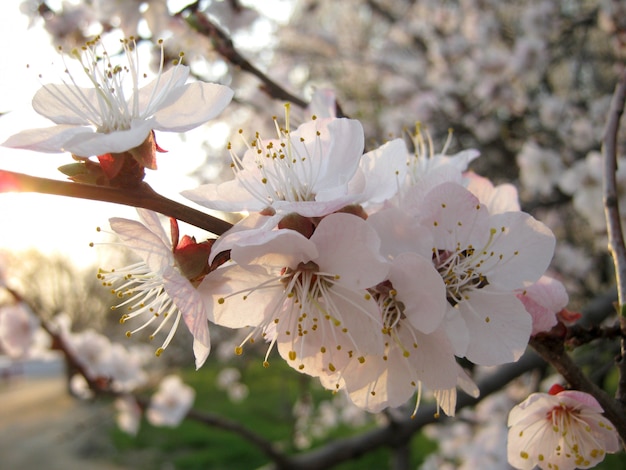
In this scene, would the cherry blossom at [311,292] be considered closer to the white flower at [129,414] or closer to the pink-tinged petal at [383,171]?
the pink-tinged petal at [383,171]

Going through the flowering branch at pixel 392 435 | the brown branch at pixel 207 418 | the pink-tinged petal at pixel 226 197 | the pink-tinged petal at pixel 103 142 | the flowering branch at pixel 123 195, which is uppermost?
the pink-tinged petal at pixel 103 142

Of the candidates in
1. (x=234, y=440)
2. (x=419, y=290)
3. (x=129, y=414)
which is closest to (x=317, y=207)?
(x=419, y=290)

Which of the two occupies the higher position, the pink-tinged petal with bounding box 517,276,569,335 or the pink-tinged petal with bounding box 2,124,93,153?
the pink-tinged petal with bounding box 2,124,93,153

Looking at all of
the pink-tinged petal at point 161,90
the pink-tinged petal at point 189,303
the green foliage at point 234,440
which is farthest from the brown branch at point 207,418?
the green foliage at point 234,440

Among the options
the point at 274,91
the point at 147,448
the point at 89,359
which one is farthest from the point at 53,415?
the point at 274,91

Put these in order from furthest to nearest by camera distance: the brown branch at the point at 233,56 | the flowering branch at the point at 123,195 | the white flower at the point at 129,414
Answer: the white flower at the point at 129,414 → the brown branch at the point at 233,56 → the flowering branch at the point at 123,195

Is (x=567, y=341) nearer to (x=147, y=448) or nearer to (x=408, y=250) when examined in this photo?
(x=408, y=250)

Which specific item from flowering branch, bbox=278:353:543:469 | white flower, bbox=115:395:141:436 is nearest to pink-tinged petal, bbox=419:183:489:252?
flowering branch, bbox=278:353:543:469

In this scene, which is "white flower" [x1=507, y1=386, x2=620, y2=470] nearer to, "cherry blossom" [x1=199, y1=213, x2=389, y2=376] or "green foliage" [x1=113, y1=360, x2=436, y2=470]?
"cherry blossom" [x1=199, y1=213, x2=389, y2=376]
